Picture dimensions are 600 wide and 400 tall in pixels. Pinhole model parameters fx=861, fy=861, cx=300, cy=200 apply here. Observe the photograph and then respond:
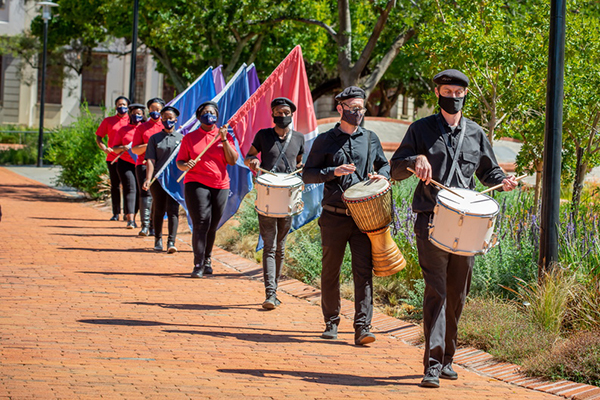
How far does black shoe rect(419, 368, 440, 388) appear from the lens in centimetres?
594

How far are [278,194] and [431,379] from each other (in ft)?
9.40

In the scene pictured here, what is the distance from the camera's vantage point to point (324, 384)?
5.97 metres

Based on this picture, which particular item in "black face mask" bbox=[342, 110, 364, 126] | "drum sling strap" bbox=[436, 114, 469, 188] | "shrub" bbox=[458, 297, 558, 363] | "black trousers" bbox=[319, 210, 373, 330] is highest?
"black face mask" bbox=[342, 110, 364, 126]

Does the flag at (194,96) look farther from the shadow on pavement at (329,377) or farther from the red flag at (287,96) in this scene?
the shadow on pavement at (329,377)

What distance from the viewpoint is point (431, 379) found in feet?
19.5

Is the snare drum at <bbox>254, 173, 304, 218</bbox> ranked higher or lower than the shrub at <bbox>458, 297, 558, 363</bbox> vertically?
higher

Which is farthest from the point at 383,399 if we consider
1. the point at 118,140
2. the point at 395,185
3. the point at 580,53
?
the point at 118,140

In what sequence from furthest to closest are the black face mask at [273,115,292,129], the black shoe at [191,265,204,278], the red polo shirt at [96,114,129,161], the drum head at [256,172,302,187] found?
the red polo shirt at [96,114,129,161]
the black shoe at [191,265,204,278]
the black face mask at [273,115,292,129]
the drum head at [256,172,302,187]

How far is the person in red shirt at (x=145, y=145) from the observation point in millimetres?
13180

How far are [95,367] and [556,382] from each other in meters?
3.27

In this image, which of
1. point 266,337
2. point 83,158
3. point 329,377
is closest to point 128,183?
point 83,158

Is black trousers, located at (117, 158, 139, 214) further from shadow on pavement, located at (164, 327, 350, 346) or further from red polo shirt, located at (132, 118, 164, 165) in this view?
shadow on pavement, located at (164, 327, 350, 346)

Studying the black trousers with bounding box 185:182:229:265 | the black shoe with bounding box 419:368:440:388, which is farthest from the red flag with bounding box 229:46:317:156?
the black shoe with bounding box 419:368:440:388

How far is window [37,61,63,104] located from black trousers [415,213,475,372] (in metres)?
42.3
